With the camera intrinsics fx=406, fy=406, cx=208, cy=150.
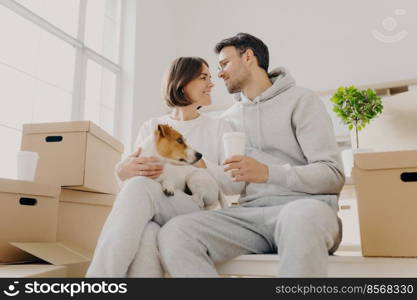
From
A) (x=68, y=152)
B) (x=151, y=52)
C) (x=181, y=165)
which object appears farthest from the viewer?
(x=151, y=52)

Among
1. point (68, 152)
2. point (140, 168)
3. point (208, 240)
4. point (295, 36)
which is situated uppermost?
point (295, 36)

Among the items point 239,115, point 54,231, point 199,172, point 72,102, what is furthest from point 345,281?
point 72,102

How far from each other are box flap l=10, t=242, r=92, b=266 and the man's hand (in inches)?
28.0

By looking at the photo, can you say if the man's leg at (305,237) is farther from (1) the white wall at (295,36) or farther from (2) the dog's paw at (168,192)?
(1) the white wall at (295,36)

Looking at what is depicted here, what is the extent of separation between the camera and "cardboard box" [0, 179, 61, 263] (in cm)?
147

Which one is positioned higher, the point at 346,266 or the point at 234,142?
the point at 234,142

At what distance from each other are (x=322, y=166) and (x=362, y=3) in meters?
2.61

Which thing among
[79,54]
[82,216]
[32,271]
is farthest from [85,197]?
[79,54]

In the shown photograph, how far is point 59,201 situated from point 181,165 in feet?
2.30

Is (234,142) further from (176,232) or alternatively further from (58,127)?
(58,127)

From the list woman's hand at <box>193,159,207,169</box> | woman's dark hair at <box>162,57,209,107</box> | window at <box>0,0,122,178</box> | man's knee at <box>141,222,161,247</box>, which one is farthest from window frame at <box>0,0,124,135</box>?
man's knee at <box>141,222,161,247</box>

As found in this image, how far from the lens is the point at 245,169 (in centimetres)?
113

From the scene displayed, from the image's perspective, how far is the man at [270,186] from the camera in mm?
992

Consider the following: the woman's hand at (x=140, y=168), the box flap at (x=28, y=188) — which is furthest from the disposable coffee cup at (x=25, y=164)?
the woman's hand at (x=140, y=168)
